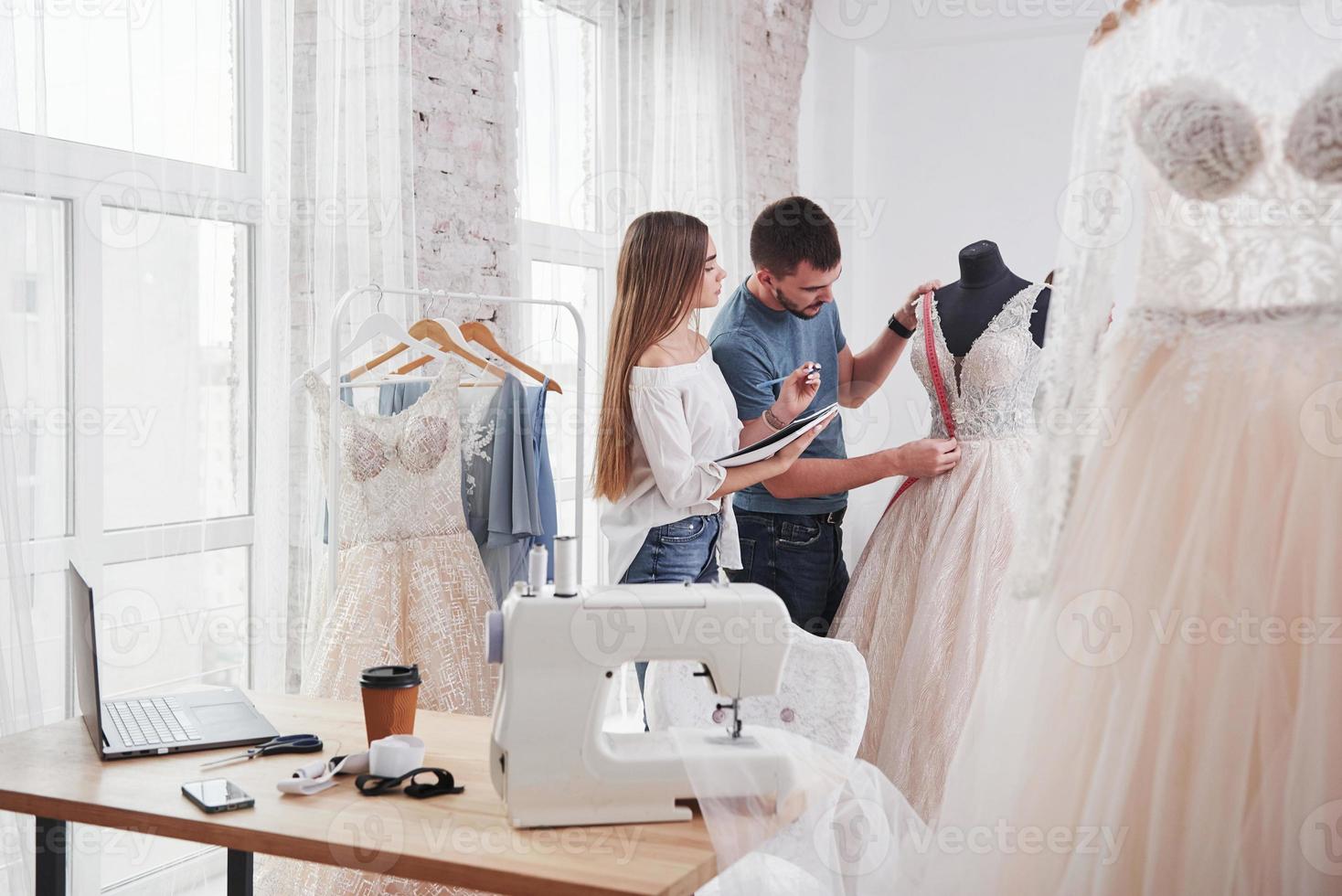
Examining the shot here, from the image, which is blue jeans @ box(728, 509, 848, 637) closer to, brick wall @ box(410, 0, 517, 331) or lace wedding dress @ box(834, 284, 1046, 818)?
lace wedding dress @ box(834, 284, 1046, 818)

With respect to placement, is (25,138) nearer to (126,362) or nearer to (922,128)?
(126,362)

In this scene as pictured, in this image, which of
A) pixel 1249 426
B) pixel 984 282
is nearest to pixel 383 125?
pixel 984 282

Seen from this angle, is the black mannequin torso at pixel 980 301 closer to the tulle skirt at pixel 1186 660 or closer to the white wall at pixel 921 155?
the tulle skirt at pixel 1186 660

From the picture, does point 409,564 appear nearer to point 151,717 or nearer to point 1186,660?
point 151,717

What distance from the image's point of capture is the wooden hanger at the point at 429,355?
249 centimetres

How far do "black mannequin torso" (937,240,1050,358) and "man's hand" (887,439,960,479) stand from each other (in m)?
0.21

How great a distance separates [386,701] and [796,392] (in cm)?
119

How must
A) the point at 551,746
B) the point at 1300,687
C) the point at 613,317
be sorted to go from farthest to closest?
the point at 613,317
the point at 551,746
the point at 1300,687

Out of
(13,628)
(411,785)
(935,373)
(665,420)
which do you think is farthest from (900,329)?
(13,628)

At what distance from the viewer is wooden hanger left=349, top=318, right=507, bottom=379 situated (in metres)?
2.49

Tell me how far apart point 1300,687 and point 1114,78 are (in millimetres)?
733

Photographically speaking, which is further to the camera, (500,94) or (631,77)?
(631,77)

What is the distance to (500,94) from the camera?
121 inches

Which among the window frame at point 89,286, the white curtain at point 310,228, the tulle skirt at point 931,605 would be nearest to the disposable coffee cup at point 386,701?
the window frame at point 89,286
